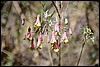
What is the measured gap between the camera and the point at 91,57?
3898 millimetres

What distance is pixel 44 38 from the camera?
3887 mm

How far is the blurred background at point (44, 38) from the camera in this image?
3.79m

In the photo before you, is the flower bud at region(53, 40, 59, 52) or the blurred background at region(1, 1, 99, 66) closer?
the flower bud at region(53, 40, 59, 52)

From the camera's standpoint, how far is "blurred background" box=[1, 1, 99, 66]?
12.4ft

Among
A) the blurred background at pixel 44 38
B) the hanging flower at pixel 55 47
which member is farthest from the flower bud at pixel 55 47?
the blurred background at pixel 44 38

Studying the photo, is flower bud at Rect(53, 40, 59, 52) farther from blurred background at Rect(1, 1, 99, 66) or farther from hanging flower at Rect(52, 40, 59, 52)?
blurred background at Rect(1, 1, 99, 66)

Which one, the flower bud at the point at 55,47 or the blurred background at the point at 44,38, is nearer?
the flower bud at the point at 55,47

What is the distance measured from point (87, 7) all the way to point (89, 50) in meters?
0.70

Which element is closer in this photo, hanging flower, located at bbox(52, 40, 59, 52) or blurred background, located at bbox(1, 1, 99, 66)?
hanging flower, located at bbox(52, 40, 59, 52)

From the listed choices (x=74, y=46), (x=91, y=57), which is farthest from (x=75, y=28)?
(x=91, y=57)

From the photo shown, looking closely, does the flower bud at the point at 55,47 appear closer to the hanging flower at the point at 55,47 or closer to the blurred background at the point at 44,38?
the hanging flower at the point at 55,47

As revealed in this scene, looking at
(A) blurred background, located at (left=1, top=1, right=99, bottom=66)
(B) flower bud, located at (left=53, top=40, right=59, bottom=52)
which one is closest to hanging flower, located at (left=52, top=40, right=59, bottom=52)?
(B) flower bud, located at (left=53, top=40, right=59, bottom=52)

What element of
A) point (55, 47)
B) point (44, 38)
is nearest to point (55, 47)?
point (55, 47)

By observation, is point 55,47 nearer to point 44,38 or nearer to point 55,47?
point 55,47
